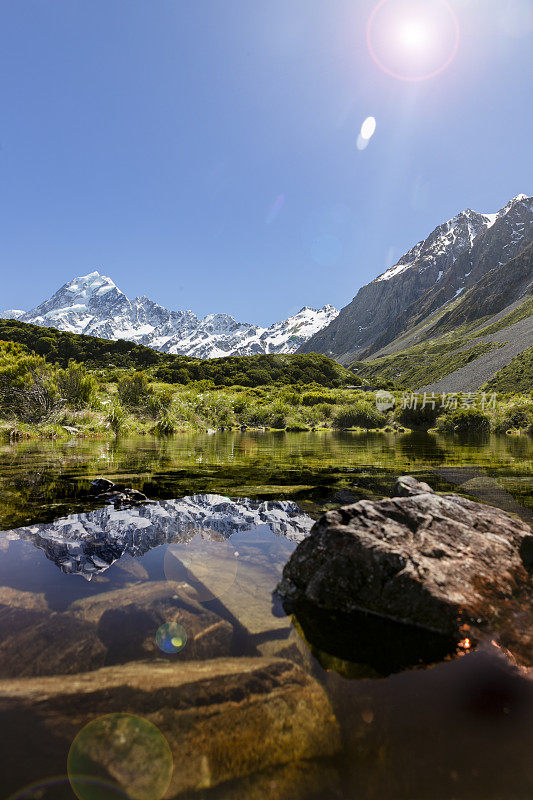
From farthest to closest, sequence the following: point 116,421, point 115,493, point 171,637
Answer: point 116,421
point 115,493
point 171,637

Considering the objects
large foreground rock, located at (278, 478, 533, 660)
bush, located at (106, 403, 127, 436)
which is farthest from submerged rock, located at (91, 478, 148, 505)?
bush, located at (106, 403, 127, 436)

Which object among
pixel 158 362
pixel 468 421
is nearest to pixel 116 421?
pixel 468 421

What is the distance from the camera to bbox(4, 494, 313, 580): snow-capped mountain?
4875mm

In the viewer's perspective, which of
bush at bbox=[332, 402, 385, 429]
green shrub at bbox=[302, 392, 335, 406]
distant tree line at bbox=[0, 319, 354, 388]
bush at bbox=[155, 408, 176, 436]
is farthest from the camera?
distant tree line at bbox=[0, 319, 354, 388]

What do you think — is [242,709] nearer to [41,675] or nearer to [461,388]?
[41,675]

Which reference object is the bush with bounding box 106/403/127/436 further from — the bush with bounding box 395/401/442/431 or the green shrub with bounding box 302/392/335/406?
the bush with bounding box 395/401/442/431

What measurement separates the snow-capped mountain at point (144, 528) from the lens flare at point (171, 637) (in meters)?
1.50

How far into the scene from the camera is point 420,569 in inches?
154

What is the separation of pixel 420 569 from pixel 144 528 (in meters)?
4.36

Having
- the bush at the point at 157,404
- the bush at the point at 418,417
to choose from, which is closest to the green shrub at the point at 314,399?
the bush at the point at 418,417

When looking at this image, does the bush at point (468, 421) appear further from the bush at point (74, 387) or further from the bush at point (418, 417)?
the bush at point (74, 387)

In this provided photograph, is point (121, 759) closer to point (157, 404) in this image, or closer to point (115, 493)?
point (115, 493)

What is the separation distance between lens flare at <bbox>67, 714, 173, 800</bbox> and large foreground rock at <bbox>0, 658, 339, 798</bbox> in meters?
0.01

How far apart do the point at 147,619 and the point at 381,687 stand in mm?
2182
